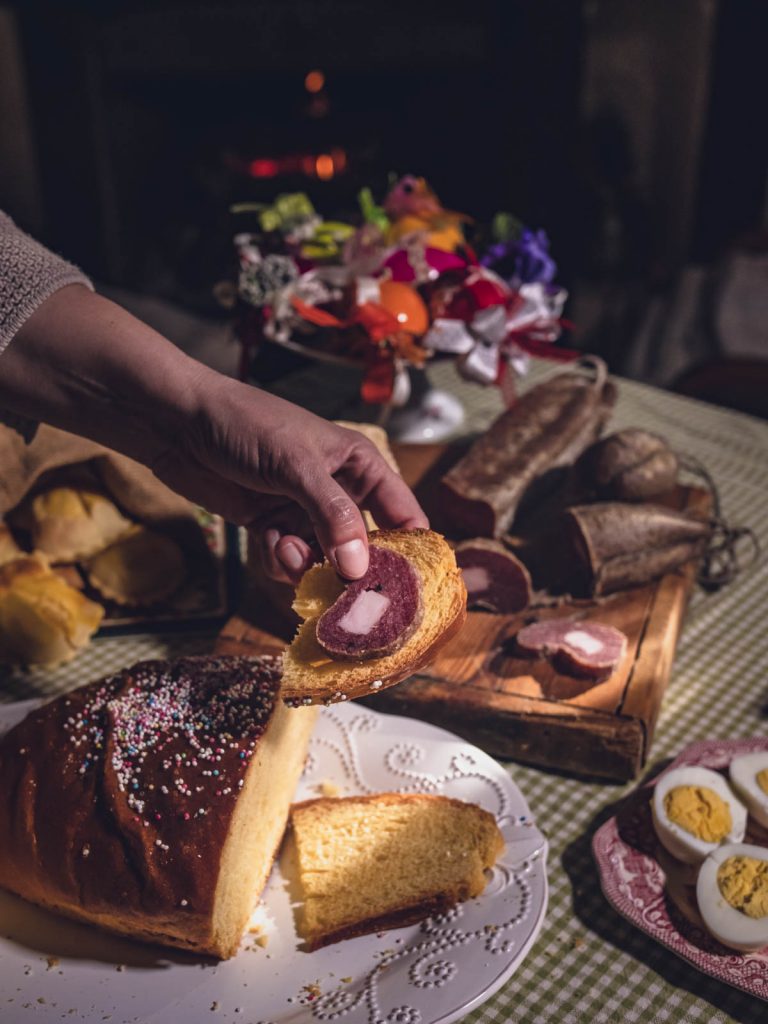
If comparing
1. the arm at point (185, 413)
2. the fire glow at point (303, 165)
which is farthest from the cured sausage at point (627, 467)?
the fire glow at point (303, 165)

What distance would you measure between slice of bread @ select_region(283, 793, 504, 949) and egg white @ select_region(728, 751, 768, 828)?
464 mm

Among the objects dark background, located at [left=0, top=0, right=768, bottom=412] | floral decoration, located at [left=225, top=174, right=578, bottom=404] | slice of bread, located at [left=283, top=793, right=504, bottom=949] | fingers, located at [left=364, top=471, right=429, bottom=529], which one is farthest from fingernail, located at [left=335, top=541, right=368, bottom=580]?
dark background, located at [left=0, top=0, right=768, bottom=412]

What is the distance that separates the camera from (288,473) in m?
1.72

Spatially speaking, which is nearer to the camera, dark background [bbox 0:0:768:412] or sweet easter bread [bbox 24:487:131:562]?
sweet easter bread [bbox 24:487:131:562]

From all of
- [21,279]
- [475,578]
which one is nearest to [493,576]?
[475,578]

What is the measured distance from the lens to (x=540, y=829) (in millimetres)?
1812

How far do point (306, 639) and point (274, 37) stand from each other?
212 inches

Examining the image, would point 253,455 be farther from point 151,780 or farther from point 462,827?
point 462,827

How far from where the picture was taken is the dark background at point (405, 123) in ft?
18.3

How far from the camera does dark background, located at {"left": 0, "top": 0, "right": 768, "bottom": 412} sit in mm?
5578

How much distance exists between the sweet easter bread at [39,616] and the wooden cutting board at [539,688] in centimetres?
33

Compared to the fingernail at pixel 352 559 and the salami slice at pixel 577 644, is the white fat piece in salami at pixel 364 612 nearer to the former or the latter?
the fingernail at pixel 352 559

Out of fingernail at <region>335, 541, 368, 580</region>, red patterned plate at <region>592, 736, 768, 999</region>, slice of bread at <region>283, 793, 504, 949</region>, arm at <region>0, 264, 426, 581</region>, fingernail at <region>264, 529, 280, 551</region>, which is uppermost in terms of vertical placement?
arm at <region>0, 264, 426, 581</region>

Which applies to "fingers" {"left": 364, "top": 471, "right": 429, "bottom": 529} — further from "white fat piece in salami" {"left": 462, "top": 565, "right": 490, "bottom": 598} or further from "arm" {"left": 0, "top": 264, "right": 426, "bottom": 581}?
"white fat piece in salami" {"left": 462, "top": 565, "right": 490, "bottom": 598}
